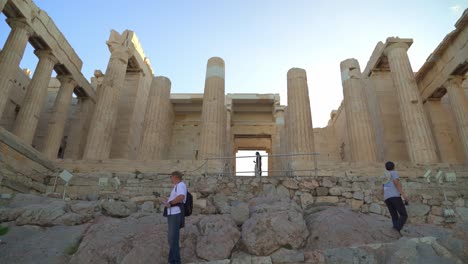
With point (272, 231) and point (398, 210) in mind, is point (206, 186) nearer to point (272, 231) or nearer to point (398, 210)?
point (272, 231)

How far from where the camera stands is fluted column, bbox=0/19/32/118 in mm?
13340

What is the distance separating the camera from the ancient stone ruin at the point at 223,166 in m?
5.83

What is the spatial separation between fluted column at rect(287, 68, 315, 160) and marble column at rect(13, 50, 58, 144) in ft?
41.2

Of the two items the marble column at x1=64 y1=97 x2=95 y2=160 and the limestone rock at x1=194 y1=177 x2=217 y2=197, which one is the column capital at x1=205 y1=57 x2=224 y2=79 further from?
the marble column at x1=64 y1=97 x2=95 y2=160

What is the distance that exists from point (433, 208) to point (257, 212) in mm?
6154

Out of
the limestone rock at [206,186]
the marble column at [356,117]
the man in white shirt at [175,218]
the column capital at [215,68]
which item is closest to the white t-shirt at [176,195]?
the man in white shirt at [175,218]

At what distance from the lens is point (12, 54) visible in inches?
552

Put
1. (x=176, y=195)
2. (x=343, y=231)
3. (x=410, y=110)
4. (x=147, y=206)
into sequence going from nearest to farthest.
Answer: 1. (x=176, y=195)
2. (x=343, y=231)
3. (x=147, y=206)
4. (x=410, y=110)

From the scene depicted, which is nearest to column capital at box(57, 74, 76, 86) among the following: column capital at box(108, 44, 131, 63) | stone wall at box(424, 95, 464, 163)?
column capital at box(108, 44, 131, 63)

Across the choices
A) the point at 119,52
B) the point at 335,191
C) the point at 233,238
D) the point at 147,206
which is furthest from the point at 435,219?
the point at 119,52

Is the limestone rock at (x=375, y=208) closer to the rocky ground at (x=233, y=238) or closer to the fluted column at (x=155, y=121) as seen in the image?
the rocky ground at (x=233, y=238)

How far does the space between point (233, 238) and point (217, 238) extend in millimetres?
321

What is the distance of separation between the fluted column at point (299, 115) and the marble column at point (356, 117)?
8.76ft

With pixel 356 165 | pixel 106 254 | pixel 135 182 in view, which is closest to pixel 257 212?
pixel 106 254
